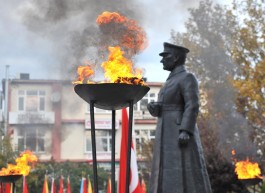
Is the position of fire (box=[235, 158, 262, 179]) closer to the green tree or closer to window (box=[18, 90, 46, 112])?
the green tree

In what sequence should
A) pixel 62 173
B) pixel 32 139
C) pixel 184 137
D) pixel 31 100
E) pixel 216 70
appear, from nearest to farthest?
1. pixel 184 137
2. pixel 216 70
3. pixel 62 173
4. pixel 32 139
5. pixel 31 100

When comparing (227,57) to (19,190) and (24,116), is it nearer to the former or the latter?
(19,190)

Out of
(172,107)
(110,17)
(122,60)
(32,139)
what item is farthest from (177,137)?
(32,139)

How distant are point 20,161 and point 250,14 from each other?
11154 mm

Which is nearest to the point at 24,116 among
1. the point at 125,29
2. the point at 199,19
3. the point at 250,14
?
the point at 199,19

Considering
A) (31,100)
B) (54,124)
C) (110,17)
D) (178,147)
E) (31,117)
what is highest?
(31,100)

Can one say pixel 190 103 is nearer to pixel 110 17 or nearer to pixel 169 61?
pixel 169 61

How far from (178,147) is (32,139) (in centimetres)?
3767

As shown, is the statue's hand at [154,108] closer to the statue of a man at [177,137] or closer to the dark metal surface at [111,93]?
the statue of a man at [177,137]

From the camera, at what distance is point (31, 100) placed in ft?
151

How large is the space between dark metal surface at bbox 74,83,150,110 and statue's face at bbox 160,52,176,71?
0.74 meters

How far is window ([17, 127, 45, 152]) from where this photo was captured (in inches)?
1693

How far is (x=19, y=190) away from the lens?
3219 centimetres

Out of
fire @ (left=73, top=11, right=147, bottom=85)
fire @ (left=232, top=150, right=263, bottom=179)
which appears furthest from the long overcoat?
fire @ (left=232, top=150, right=263, bottom=179)
